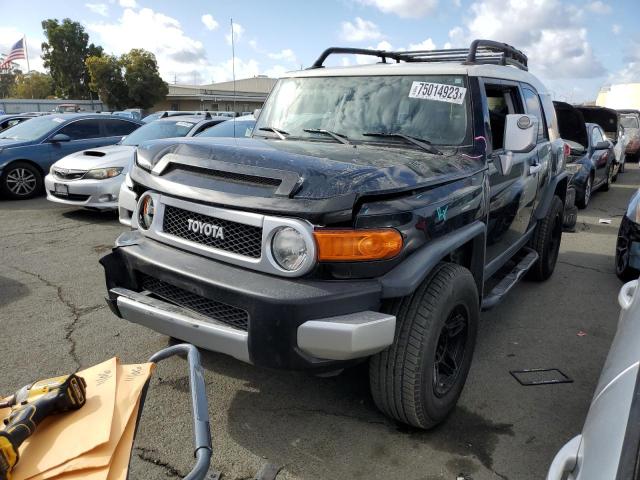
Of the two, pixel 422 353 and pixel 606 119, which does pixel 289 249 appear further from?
pixel 606 119

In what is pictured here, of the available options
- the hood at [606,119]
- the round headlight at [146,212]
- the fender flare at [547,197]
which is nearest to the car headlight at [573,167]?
the fender flare at [547,197]

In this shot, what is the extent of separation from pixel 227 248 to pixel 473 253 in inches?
59.2

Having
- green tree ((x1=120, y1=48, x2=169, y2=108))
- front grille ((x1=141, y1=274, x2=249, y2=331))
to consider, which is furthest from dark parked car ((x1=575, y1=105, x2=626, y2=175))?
green tree ((x1=120, y1=48, x2=169, y2=108))

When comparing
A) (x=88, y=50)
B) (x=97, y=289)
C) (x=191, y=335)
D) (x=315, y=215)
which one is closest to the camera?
(x=315, y=215)

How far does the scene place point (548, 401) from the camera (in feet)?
10.1

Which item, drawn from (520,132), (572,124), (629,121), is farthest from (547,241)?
(629,121)

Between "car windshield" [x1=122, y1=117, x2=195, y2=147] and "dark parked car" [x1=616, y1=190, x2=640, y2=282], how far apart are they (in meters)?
6.73

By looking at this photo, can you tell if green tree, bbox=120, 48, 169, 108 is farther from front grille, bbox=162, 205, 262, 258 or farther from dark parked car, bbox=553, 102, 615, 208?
front grille, bbox=162, 205, 262, 258

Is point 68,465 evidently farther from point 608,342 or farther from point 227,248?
point 608,342

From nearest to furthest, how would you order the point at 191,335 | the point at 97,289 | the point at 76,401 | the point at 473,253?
the point at 76,401
the point at 191,335
the point at 473,253
the point at 97,289

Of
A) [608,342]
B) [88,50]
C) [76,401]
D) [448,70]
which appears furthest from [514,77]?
[88,50]

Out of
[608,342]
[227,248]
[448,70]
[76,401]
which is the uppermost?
[448,70]

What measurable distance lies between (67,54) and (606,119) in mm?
55316

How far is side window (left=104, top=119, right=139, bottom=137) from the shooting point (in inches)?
407
